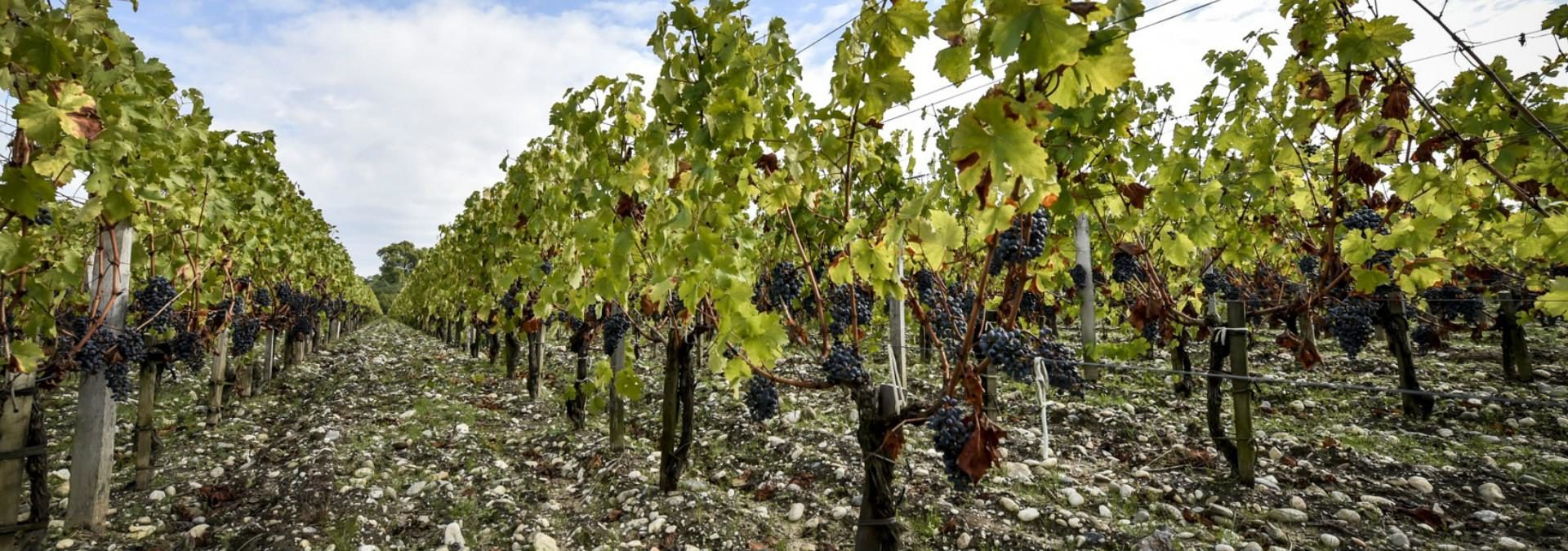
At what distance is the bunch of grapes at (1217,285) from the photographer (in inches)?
243

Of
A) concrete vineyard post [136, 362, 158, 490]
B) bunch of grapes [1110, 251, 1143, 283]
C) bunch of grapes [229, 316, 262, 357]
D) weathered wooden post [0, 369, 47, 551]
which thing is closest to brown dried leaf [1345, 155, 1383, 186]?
bunch of grapes [1110, 251, 1143, 283]

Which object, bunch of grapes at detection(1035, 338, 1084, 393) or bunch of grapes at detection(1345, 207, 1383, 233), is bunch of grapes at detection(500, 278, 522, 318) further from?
bunch of grapes at detection(1345, 207, 1383, 233)

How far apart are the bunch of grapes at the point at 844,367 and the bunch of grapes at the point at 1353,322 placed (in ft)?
18.3

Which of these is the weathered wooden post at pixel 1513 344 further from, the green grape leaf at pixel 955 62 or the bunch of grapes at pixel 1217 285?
the green grape leaf at pixel 955 62

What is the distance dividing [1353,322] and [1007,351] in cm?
561

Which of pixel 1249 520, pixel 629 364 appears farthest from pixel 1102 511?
pixel 629 364

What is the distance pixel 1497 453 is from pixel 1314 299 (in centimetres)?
365

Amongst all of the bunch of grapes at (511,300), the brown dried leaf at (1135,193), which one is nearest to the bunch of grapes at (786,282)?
the brown dried leaf at (1135,193)

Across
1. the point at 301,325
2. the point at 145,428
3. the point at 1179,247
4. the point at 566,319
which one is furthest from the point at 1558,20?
the point at 301,325

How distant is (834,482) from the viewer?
16.5ft

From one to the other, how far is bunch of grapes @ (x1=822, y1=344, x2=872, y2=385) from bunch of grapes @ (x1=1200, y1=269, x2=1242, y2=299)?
4.40 m

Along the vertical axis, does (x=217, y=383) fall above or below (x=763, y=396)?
below

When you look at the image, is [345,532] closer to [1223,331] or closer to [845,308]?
[845,308]

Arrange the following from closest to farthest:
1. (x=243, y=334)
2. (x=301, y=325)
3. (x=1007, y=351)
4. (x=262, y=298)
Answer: (x=1007, y=351), (x=243, y=334), (x=262, y=298), (x=301, y=325)
